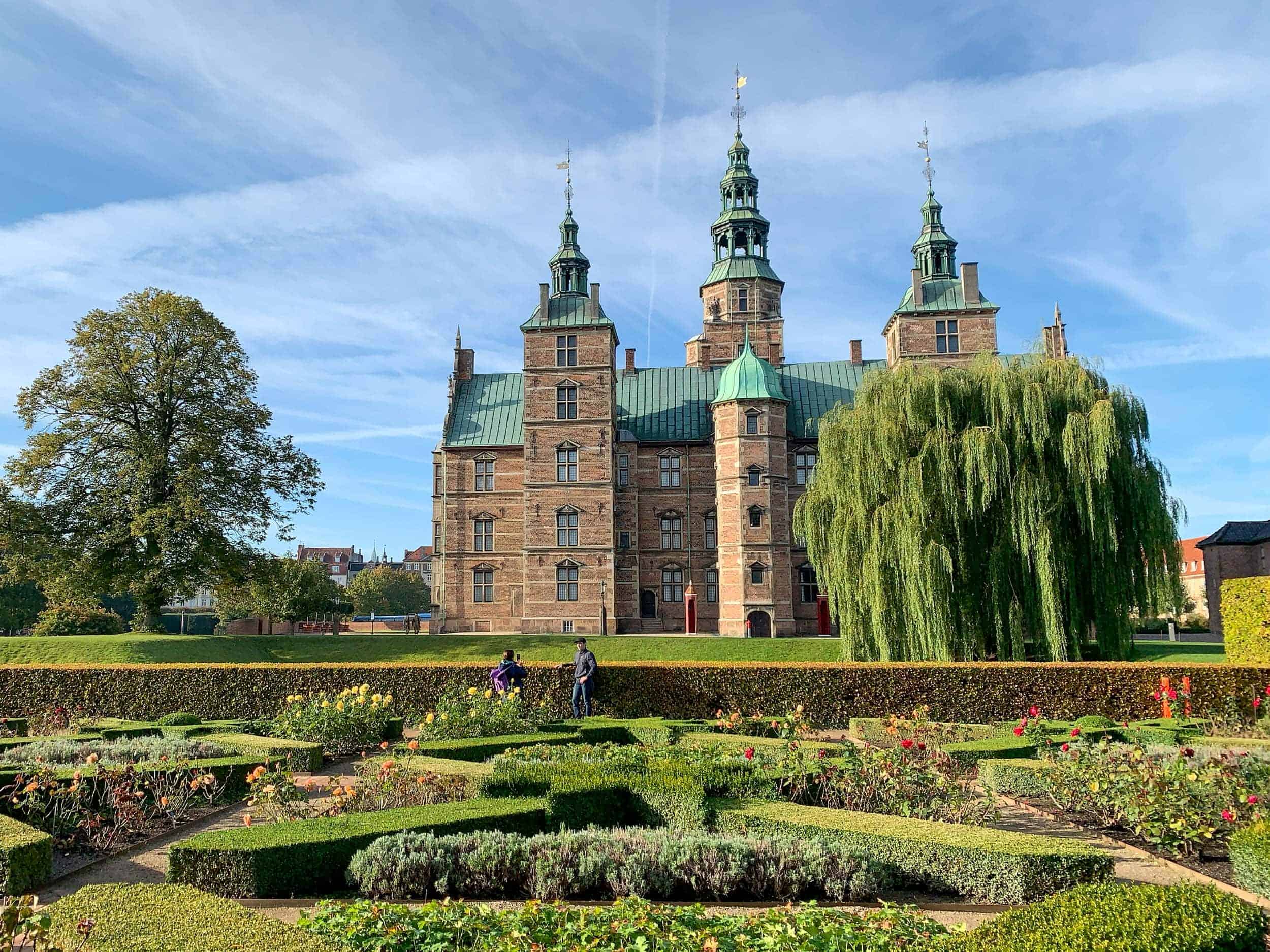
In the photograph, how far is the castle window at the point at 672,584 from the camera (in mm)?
40281

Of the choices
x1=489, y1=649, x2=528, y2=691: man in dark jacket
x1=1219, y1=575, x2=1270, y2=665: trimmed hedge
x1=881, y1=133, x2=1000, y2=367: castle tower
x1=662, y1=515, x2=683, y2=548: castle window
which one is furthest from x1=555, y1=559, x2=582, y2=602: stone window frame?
x1=1219, y1=575, x2=1270, y2=665: trimmed hedge

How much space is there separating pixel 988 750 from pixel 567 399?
28.7 meters

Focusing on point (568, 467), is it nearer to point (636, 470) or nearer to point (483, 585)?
point (636, 470)

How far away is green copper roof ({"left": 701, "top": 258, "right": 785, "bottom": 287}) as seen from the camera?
4675cm

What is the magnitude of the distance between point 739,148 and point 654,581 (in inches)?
907

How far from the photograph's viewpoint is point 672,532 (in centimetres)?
4072

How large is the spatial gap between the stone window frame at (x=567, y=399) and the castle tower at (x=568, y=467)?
0.03m

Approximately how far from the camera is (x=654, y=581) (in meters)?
40.5

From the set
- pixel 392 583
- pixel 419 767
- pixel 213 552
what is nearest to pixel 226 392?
pixel 213 552

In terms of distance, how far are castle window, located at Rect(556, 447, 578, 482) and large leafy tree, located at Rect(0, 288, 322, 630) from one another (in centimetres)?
1150

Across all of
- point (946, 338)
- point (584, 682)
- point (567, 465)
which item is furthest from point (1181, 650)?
point (584, 682)

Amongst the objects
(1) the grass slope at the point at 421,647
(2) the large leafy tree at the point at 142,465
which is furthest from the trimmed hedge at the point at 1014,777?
(2) the large leafy tree at the point at 142,465

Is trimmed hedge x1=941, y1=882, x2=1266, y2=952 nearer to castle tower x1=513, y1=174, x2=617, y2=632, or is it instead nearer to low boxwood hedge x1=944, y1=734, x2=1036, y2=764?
low boxwood hedge x1=944, y1=734, x2=1036, y2=764

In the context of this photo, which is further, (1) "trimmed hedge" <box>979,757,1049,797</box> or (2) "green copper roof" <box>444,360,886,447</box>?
(2) "green copper roof" <box>444,360,886,447</box>
